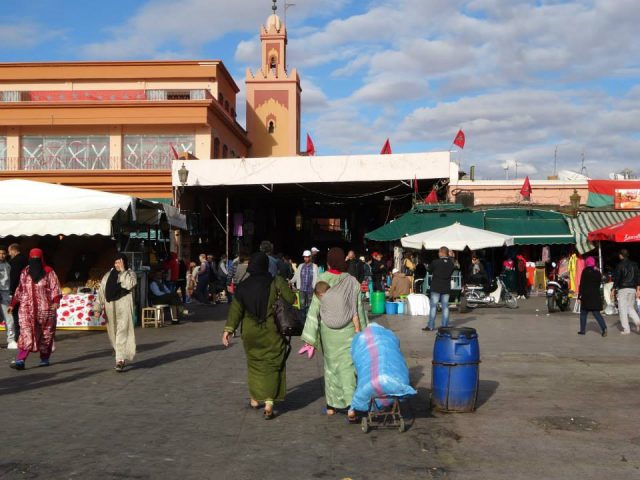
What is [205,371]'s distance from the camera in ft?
34.2

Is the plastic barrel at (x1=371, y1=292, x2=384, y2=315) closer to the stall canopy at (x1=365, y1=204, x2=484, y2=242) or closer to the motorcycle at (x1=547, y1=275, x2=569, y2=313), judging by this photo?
the motorcycle at (x1=547, y1=275, x2=569, y2=313)

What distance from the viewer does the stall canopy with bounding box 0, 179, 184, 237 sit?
1505 cm

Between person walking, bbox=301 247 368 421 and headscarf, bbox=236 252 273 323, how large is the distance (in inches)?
18.6

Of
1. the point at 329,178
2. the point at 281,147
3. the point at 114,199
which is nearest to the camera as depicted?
the point at 114,199

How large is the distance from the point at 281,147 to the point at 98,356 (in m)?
38.5

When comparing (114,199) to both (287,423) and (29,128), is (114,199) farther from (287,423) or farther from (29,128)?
(29,128)

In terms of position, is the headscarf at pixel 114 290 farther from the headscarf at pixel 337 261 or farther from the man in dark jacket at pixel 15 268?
the headscarf at pixel 337 261

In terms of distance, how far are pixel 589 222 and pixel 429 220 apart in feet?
20.7

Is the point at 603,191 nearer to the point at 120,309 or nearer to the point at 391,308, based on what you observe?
the point at 391,308

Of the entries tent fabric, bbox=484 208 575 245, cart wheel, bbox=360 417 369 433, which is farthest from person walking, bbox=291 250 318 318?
tent fabric, bbox=484 208 575 245

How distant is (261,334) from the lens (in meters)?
7.46

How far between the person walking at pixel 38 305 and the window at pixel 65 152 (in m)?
24.4

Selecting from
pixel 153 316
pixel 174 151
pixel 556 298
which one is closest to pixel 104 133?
pixel 174 151

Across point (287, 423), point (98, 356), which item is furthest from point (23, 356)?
point (287, 423)
